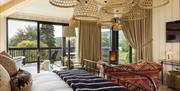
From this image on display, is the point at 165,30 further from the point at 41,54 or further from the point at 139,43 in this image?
the point at 41,54

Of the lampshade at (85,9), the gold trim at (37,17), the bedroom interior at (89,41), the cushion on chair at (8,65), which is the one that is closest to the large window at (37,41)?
the bedroom interior at (89,41)

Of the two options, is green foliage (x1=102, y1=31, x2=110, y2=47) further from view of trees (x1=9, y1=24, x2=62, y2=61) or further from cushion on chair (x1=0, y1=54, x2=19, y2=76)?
cushion on chair (x1=0, y1=54, x2=19, y2=76)

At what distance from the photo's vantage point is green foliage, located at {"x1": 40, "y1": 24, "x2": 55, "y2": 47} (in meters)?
6.20

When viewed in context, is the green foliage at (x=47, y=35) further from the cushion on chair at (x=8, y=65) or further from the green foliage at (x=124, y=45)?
the cushion on chair at (x=8, y=65)

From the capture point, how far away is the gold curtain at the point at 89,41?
20.6 feet

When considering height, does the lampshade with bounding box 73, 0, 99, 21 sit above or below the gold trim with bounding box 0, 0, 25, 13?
below

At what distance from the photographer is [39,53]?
6.08 meters

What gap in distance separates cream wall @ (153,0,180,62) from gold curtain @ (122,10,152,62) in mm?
237

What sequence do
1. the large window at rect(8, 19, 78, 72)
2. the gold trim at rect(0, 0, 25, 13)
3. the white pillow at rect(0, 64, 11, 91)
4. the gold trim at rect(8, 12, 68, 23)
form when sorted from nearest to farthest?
the white pillow at rect(0, 64, 11, 91)
the gold trim at rect(0, 0, 25, 13)
the gold trim at rect(8, 12, 68, 23)
the large window at rect(8, 19, 78, 72)

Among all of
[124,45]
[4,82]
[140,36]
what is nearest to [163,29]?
[140,36]

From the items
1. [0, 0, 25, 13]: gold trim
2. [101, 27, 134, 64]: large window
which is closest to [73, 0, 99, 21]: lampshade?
[0, 0, 25, 13]: gold trim

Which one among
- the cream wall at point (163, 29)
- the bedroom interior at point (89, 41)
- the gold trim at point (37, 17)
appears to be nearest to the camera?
the bedroom interior at point (89, 41)

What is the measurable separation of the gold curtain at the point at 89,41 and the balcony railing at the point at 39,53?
53cm

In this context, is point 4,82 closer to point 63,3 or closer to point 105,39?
point 63,3
